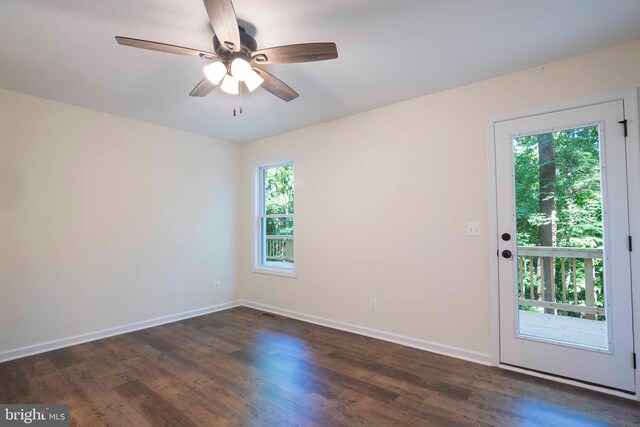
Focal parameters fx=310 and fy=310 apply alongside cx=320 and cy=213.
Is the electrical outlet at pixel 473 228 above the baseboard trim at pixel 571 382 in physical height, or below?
above

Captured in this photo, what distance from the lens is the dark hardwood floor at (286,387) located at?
193cm

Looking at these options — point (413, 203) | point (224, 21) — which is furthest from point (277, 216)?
point (224, 21)

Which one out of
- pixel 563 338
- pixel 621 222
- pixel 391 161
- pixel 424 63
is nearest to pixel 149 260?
pixel 391 161

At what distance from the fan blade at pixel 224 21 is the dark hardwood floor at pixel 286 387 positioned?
2251 millimetres

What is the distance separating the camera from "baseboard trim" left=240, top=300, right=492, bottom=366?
2.71m

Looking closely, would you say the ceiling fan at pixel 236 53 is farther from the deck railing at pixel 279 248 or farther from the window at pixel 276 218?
the deck railing at pixel 279 248

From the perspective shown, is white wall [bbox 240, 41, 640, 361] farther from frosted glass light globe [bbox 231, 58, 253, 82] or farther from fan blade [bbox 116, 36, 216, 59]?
fan blade [bbox 116, 36, 216, 59]

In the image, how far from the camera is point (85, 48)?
221 centimetres

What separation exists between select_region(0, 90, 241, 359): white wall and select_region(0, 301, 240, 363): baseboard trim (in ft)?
0.14

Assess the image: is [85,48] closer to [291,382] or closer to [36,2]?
[36,2]

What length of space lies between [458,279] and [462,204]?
2.25 ft

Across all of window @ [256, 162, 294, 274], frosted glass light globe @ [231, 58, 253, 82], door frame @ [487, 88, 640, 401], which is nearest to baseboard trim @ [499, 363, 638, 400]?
door frame @ [487, 88, 640, 401]

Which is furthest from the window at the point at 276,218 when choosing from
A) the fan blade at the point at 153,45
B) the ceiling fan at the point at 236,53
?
the fan blade at the point at 153,45

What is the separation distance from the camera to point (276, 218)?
455cm
